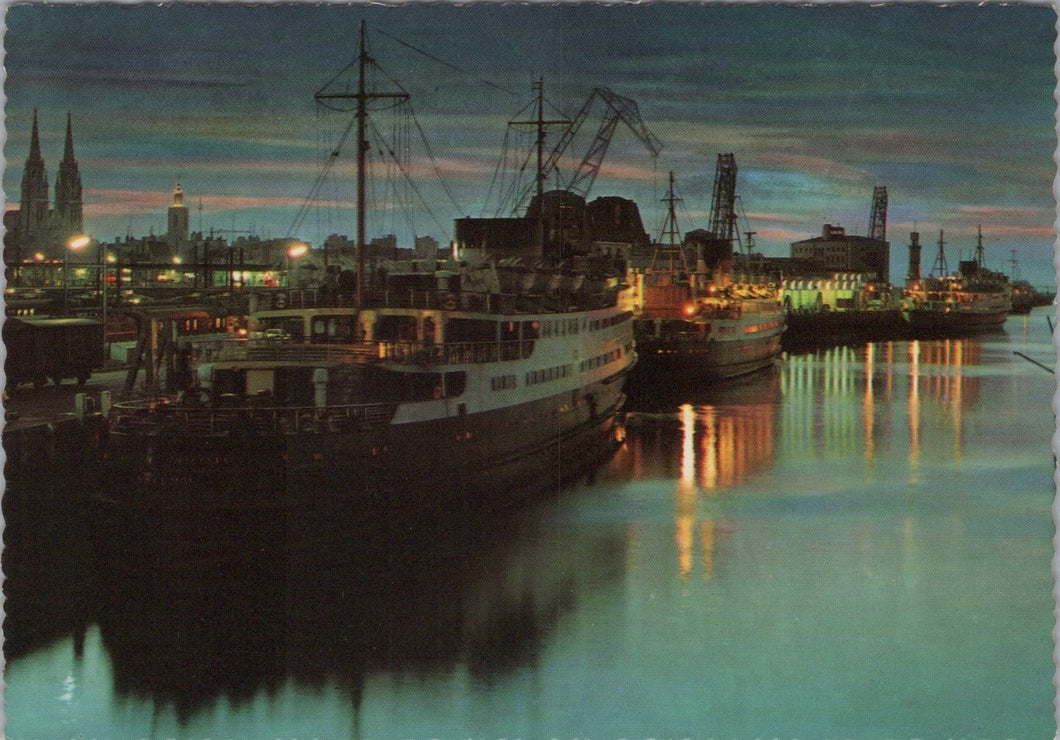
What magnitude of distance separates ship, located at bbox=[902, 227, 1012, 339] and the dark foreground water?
563 centimetres

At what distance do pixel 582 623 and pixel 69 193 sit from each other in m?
4.36

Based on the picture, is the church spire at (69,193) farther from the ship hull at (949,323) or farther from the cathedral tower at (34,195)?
the ship hull at (949,323)

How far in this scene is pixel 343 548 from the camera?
7.65m

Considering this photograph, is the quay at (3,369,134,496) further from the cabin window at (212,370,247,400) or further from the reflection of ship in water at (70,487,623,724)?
the reflection of ship in water at (70,487,623,724)

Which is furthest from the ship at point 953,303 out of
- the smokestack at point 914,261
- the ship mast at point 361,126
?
the ship mast at point 361,126

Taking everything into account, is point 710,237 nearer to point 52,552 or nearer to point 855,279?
point 855,279

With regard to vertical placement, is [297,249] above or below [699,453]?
above

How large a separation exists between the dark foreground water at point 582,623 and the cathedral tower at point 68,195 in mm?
2031

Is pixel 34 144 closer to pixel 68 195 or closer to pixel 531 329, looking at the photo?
pixel 68 195

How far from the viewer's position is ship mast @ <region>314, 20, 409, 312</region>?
23.6 feet

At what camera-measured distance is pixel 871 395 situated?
1545 cm

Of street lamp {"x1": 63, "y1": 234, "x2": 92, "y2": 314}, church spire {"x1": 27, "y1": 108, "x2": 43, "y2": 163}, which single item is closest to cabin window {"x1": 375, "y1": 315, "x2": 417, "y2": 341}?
street lamp {"x1": 63, "y1": 234, "x2": 92, "y2": 314}

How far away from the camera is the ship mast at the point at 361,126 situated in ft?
23.6

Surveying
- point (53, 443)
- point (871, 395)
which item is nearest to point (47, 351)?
point (53, 443)
